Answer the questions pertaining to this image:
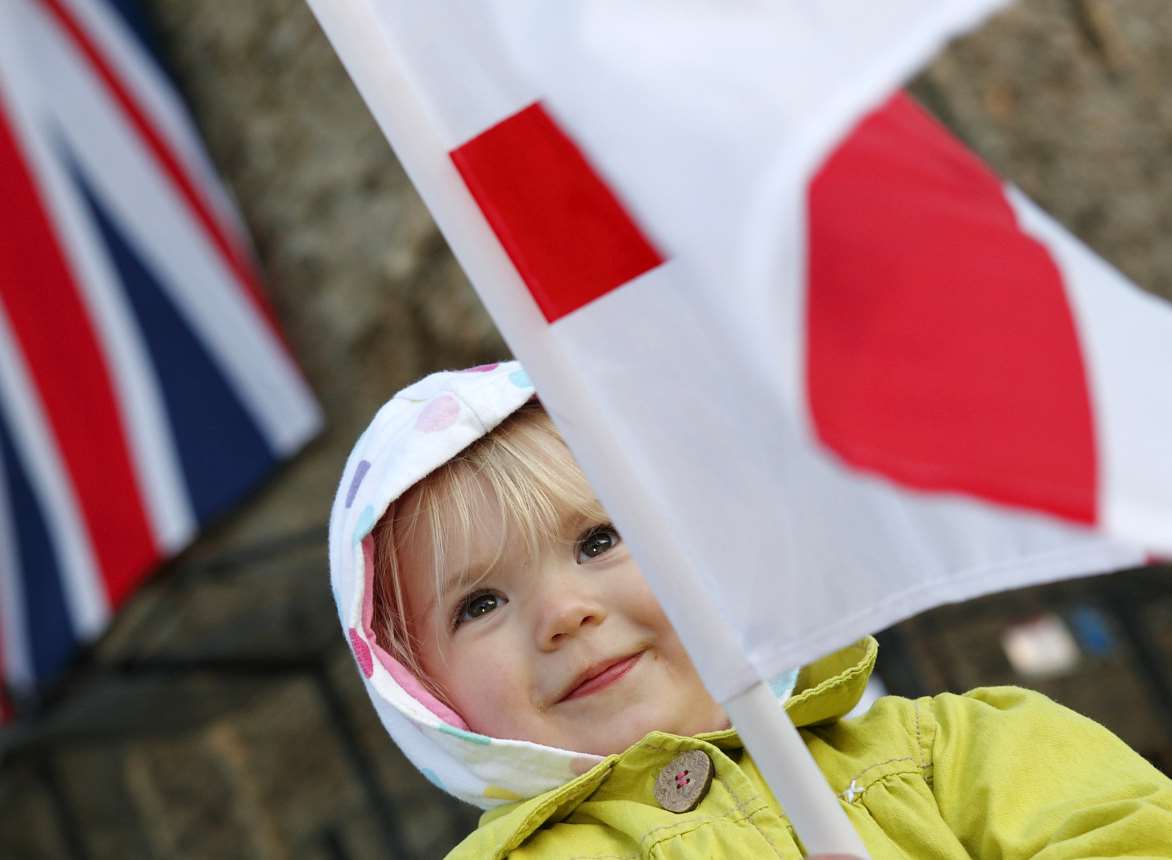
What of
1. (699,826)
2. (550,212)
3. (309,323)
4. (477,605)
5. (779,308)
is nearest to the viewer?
(779,308)

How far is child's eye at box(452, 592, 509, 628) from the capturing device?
61.5 inches

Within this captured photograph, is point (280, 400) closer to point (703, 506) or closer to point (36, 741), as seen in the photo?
point (36, 741)

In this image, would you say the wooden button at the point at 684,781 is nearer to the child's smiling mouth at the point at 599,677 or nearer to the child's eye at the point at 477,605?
the child's smiling mouth at the point at 599,677

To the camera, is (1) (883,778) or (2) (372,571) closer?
(1) (883,778)

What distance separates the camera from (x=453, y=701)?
161 cm

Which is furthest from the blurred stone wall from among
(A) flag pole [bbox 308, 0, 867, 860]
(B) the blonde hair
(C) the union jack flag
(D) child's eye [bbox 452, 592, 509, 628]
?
(A) flag pole [bbox 308, 0, 867, 860]

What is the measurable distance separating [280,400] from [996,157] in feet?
8.49

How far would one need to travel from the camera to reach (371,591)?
64.7 inches

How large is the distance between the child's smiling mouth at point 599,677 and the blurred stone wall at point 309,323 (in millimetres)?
3431

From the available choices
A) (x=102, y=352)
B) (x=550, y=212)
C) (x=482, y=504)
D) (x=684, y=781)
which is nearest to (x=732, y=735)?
(x=684, y=781)

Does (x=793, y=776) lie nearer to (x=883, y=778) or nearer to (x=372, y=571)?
(x=883, y=778)

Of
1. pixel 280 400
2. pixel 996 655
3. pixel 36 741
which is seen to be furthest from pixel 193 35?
pixel 996 655

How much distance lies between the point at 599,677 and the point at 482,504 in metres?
0.21

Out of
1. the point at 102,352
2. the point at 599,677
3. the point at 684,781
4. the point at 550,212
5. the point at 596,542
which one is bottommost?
the point at 684,781
